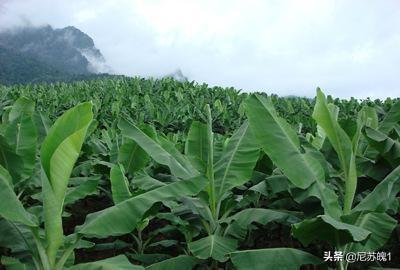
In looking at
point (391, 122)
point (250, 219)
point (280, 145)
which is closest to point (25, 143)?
point (250, 219)

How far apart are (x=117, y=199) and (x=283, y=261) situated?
1.07m

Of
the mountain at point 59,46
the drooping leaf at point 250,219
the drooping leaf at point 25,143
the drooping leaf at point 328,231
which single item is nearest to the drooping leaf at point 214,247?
the drooping leaf at point 250,219

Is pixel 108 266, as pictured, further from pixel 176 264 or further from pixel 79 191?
pixel 79 191

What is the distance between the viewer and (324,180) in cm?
296

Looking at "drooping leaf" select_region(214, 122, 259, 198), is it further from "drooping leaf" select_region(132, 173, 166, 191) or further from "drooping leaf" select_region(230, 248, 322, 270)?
"drooping leaf" select_region(230, 248, 322, 270)

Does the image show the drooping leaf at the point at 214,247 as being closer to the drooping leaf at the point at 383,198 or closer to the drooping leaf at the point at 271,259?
the drooping leaf at the point at 271,259

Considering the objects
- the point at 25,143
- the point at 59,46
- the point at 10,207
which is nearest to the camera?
the point at 10,207

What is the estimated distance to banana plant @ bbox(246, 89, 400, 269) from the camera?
107 inches

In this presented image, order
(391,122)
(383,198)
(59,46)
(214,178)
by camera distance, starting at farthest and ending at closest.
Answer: (59,46), (391,122), (214,178), (383,198)

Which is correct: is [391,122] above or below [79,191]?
above

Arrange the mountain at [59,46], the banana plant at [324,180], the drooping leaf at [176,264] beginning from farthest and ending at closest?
the mountain at [59,46], the drooping leaf at [176,264], the banana plant at [324,180]

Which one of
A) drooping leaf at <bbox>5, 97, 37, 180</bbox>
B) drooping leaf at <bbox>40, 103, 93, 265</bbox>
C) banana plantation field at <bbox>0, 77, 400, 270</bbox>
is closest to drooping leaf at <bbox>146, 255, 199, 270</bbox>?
banana plantation field at <bbox>0, 77, 400, 270</bbox>

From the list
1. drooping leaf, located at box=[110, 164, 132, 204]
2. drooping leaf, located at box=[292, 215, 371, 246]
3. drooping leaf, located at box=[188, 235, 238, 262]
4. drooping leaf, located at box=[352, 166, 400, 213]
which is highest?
drooping leaf, located at box=[110, 164, 132, 204]

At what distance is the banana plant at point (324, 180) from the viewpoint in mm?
2729
